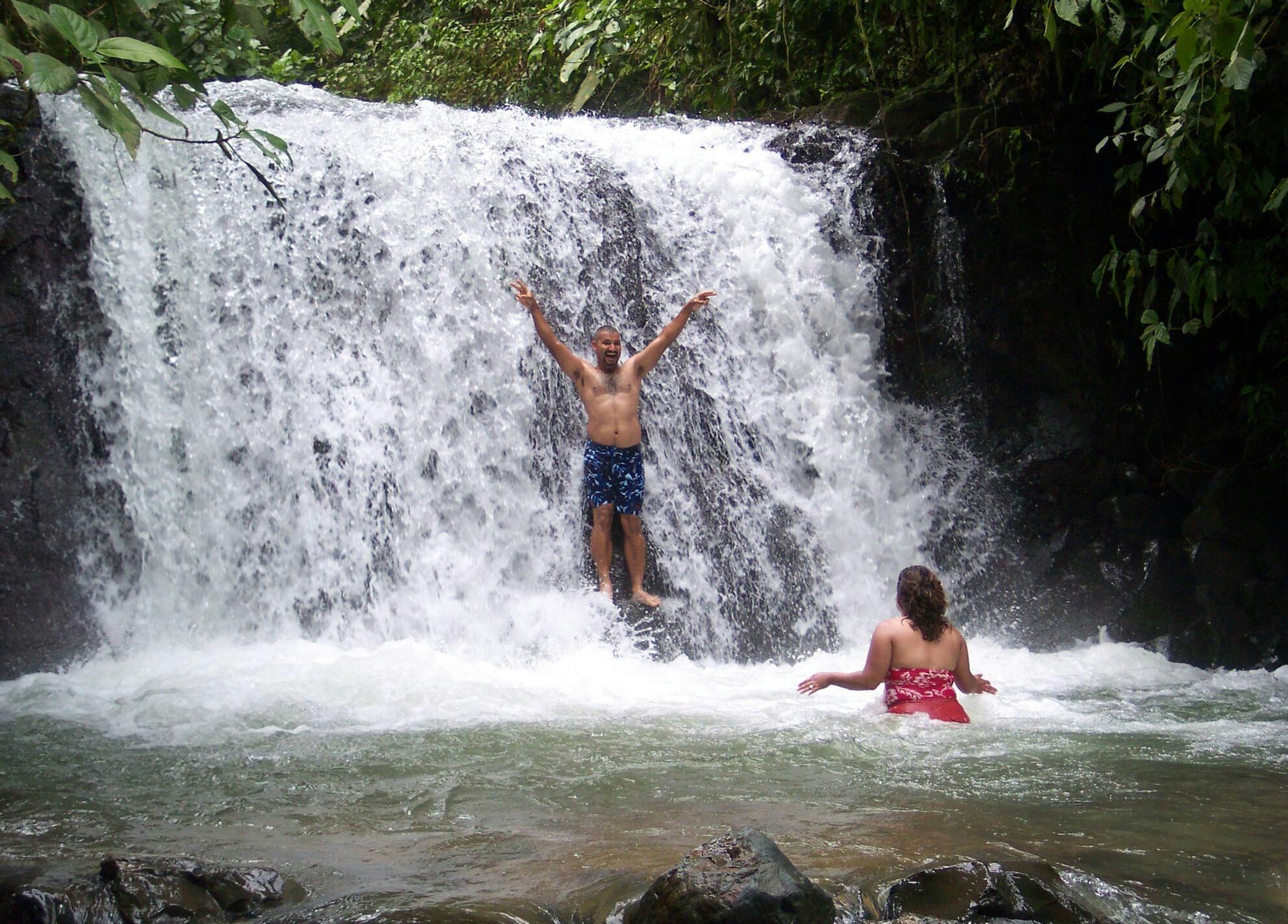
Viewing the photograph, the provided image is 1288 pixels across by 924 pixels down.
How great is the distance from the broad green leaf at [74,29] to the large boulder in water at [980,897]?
→ 8.53 ft

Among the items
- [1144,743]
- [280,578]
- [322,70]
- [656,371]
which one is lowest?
[1144,743]

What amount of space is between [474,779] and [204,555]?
3431mm

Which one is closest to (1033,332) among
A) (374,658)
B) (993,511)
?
(993,511)

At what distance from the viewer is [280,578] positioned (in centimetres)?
705

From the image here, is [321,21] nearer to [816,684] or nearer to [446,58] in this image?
[816,684]

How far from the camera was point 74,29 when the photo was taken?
7.79 feet

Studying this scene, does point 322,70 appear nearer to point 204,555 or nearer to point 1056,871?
point 204,555

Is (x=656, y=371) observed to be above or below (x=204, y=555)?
above

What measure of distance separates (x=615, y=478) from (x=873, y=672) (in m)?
2.59

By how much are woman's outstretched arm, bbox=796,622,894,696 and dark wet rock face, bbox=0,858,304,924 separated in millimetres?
2588

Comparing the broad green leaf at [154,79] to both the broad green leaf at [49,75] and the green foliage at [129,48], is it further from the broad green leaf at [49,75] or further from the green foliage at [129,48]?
the broad green leaf at [49,75]

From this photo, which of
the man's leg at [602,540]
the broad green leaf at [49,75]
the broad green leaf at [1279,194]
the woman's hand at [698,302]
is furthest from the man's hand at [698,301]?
the broad green leaf at [49,75]

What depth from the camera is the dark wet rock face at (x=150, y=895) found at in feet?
8.63

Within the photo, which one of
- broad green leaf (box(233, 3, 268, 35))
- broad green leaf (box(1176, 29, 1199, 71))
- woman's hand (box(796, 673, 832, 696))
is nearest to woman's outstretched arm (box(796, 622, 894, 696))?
woman's hand (box(796, 673, 832, 696))
